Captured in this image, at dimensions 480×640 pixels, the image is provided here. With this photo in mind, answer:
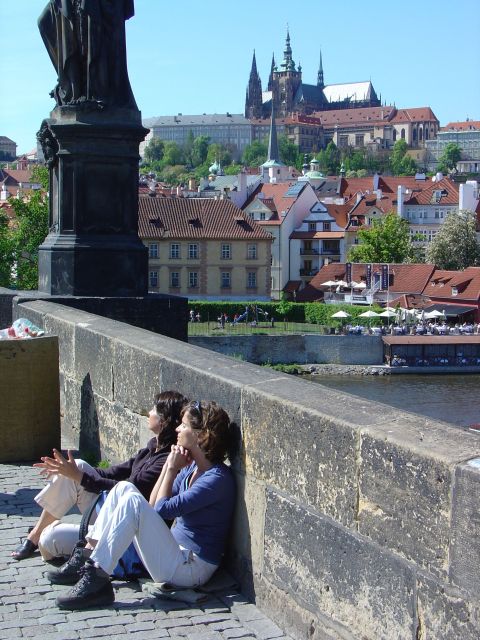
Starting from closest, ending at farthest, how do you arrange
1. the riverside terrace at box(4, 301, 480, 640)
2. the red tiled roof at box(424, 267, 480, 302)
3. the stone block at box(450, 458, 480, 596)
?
the stone block at box(450, 458, 480, 596) → the riverside terrace at box(4, 301, 480, 640) → the red tiled roof at box(424, 267, 480, 302)

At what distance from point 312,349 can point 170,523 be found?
54.5 metres

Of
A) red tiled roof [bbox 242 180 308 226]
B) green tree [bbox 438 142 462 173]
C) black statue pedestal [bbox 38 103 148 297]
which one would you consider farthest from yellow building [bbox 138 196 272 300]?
green tree [bbox 438 142 462 173]

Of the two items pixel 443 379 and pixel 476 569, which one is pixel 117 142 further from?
pixel 443 379

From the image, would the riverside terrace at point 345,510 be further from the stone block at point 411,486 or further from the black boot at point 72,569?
the black boot at point 72,569

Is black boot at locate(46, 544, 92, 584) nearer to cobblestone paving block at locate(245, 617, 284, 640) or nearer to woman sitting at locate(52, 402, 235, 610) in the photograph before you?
woman sitting at locate(52, 402, 235, 610)

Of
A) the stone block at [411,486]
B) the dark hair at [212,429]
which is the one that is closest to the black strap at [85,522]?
the dark hair at [212,429]

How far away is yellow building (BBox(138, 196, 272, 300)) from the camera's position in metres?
69.4

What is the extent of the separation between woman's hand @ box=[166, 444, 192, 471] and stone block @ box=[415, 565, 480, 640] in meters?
1.56

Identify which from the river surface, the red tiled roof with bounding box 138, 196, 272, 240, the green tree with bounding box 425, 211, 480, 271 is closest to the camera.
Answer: the river surface

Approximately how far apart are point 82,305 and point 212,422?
14.1 feet

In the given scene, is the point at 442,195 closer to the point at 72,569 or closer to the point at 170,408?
the point at 170,408

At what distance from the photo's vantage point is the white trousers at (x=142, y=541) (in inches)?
159

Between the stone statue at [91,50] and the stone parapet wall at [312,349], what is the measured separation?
4906 centimetres

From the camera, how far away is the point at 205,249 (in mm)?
70062
